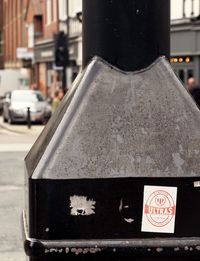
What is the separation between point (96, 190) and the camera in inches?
88.1

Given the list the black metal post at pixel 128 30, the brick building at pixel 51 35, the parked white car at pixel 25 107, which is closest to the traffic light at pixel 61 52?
the parked white car at pixel 25 107

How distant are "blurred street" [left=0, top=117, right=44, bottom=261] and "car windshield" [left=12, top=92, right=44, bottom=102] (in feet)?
30.4

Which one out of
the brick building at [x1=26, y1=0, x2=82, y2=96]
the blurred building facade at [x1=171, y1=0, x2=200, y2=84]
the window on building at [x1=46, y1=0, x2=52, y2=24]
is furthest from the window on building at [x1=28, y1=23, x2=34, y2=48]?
the blurred building facade at [x1=171, y1=0, x2=200, y2=84]

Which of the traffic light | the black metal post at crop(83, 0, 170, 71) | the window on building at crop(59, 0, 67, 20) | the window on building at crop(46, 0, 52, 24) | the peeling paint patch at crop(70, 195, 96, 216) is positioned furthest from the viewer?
the window on building at crop(46, 0, 52, 24)

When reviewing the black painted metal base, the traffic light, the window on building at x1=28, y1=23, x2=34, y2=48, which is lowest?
the black painted metal base

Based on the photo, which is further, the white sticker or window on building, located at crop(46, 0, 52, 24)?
window on building, located at crop(46, 0, 52, 24)

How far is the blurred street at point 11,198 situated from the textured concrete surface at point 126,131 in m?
3.88

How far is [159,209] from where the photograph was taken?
2273 millimetres

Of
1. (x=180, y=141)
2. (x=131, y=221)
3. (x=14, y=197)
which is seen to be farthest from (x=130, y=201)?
(x=14, y=197)

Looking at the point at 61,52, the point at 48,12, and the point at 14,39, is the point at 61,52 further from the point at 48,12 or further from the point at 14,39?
the point at 14,39

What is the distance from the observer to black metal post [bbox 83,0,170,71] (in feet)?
7.84

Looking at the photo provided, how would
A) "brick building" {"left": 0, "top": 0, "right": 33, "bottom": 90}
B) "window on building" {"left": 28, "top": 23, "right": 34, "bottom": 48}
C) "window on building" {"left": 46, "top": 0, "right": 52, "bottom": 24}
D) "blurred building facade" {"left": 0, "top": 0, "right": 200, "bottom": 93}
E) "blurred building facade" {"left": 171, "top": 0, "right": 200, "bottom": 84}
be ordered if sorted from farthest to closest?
"brick building" {"left": 0, "top": 0, "right": 33, "bottom": 90}, "window on building" {"left": 28, "top": 23, "right": 34, "bottom": 48}, "window on building" {"left": 46, "top": 0, "right": 52, "bottom": 24}, "blurred building facade" {"left": 0, "top": 0, "right": 200, "bottom": 93}, "blurred building facade" {"left": 171, "top": 0, "right": 200, "bottom": 84}

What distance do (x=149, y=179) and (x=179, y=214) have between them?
170mm

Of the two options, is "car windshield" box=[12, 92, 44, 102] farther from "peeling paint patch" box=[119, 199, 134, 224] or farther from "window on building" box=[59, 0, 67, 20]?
"peeling paint patch" box=[119, 199, 134, 224]
